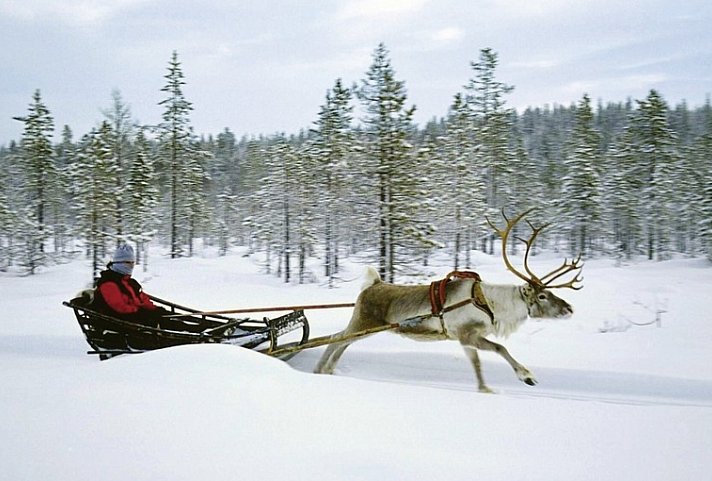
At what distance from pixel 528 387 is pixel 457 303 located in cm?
155

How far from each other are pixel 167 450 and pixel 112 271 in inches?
200

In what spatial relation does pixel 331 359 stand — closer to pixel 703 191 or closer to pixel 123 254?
pixel 123 254

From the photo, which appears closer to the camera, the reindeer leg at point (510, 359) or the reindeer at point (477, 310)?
the reindeer leg at point (510, 359)

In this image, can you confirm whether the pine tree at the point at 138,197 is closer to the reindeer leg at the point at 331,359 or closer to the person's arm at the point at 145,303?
the person's arm at the point at 145,303

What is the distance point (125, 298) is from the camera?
720 centimetres

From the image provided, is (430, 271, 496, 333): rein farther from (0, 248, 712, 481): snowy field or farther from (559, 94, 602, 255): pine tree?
(559, 94, 602, 255): pine tree

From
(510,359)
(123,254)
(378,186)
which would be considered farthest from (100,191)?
(510,359)

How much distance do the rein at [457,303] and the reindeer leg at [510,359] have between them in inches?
13.3

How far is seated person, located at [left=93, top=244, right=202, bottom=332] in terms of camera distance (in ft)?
23.1

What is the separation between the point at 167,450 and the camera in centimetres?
296

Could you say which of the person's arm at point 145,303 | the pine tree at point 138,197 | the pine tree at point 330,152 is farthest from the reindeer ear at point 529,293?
the pine tree at point 138,197

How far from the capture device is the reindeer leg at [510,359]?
19.9 feet

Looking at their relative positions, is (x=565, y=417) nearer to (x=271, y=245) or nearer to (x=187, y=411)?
(x=187, y=411)

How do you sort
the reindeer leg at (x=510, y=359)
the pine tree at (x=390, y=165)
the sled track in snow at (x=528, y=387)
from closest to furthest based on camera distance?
the reindeer leg at (x=510, y=359), the sled track in snow at (x=528, y=387), the pine tree at (x=390, y=165)
